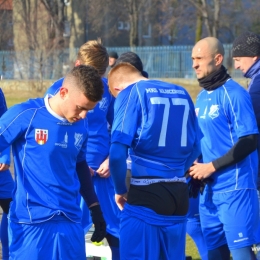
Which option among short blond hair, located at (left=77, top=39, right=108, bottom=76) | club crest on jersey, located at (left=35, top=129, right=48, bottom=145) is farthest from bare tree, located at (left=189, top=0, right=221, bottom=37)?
club crest on jersey, located at (left=35, top=129, right=48, bottom=145)

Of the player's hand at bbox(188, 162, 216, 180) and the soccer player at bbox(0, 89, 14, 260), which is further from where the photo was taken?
the soccer player at bbox(0, 89, 14, 260)

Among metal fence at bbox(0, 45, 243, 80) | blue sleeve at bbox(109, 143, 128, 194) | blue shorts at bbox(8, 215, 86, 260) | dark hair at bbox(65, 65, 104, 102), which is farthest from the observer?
metal fence at bbox(0, 45, 243, 80)

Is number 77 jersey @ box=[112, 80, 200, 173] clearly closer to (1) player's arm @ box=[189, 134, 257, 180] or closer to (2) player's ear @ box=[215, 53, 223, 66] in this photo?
(1) player's arm @ box=[189, 134, 257, 180]

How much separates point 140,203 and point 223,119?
1408 mm

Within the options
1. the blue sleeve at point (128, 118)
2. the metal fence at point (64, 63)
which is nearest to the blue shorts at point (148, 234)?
the blue sleeve at point (128, 118)

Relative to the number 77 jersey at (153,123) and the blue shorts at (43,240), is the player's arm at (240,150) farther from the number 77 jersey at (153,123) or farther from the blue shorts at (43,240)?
the blue shorts at (43,240)

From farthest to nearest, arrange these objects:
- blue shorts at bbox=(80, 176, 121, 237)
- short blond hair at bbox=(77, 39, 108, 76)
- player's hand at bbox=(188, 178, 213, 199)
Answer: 1. blue shorts at bbox=(80, 176, 121, 237)
2. short blond hair at bbox=(77, 39, 108, 76)
3. player's hand at bbox=(188, 178, 213, 199)

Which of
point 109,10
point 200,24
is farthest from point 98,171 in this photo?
point 109,10

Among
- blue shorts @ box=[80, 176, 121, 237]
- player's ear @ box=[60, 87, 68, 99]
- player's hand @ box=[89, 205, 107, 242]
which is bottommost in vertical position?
blue shorts @ box=[80, 176, 121, 237]

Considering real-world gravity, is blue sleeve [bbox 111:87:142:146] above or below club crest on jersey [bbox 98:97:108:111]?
above

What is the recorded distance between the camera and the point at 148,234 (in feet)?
15.2

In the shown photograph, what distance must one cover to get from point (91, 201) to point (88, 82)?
1.00 meters

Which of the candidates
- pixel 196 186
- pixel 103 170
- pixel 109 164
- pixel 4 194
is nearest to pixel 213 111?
pixel 196 186

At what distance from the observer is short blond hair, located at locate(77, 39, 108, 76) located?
5.98 metres
